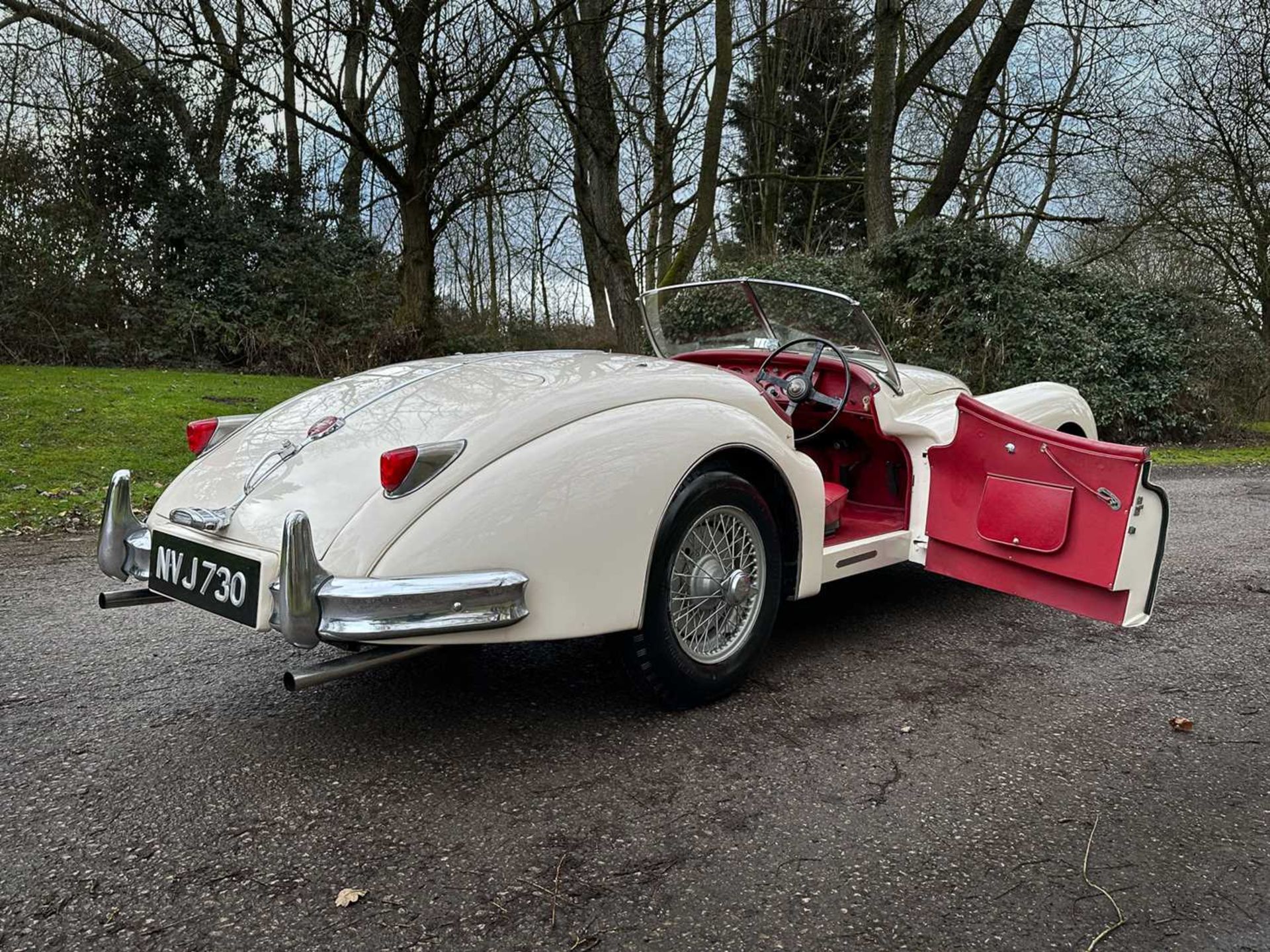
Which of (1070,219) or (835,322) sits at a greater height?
(1070,219)

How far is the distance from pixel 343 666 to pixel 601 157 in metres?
8.88

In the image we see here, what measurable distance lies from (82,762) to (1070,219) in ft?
54.6

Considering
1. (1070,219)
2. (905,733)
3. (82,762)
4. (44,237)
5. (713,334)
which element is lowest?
(82,762)

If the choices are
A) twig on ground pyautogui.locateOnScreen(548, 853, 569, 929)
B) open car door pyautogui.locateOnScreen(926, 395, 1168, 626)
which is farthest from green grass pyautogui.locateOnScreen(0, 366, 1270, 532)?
open car door pyautogui.locateOnScreen(926, 395, 1168, 626)

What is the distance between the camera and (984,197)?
57.2 feet

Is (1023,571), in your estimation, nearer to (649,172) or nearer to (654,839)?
(654,839)

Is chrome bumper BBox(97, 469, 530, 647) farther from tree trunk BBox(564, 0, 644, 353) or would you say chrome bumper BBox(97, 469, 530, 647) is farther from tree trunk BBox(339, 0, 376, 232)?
tree trunk BBox(339, 0, 376, 232)

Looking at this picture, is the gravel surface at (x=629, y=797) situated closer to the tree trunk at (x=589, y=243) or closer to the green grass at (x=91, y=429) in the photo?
the green grass at (x=91, y=429)

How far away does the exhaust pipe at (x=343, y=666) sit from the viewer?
226 cm

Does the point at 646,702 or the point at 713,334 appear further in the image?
the point at 713,334

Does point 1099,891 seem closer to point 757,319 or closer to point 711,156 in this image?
point 757,319

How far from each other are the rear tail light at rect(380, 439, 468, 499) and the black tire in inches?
26.9

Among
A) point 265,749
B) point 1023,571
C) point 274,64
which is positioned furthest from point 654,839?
point 274,64

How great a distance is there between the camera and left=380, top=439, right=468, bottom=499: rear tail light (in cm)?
242
